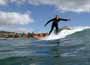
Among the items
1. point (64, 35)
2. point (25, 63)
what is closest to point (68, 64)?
point (25, 63)

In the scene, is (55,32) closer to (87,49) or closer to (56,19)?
(56,19)

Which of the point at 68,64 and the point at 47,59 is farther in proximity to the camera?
the point at 47,59

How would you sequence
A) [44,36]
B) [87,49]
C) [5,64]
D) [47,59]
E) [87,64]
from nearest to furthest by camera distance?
[87,64], [5,64], [47,59], [87,49], [44,36]

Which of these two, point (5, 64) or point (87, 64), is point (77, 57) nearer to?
point (87, 64)

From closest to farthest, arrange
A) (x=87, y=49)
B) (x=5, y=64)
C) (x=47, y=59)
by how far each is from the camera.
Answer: (x=5, y=64)
(x=47, y=59)
(x=87, y=49)

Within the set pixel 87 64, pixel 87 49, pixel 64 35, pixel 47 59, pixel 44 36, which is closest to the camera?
pixel 87 64

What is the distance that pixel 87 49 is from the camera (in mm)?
20109

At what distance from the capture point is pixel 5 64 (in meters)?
15.8

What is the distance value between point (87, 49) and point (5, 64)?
714 centimetres

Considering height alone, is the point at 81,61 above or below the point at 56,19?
below

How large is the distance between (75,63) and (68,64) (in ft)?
1.56

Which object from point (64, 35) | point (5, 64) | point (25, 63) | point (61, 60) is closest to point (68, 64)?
point (61, 60)

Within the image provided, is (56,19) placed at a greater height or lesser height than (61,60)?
greater

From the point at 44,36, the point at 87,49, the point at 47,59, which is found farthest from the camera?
the point at 44,36
